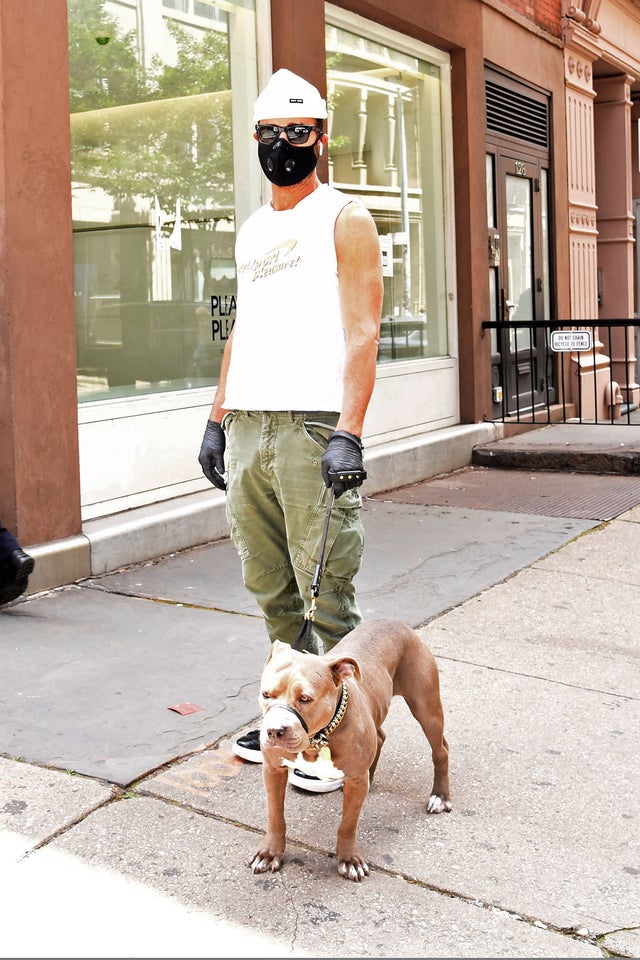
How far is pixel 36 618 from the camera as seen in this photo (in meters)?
5.34

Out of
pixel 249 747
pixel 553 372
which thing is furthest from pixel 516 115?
pixel 249 747

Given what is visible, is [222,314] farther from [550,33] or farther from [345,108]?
[550,33]

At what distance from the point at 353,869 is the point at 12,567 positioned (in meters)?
2.83

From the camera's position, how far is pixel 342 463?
10.3ft

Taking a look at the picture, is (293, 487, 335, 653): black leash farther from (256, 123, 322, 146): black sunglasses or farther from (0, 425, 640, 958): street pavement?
(256, 123, 322, 146): black sunglasses

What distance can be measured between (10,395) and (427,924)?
3.73m

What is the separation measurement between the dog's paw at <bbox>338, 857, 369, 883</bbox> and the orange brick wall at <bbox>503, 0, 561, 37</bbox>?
10.1m

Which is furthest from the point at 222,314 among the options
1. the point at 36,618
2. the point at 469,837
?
the point at 469,837

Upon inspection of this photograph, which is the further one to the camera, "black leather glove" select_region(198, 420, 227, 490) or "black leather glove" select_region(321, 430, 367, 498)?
"black leather glove" select_region(198, 420, 227, 490)

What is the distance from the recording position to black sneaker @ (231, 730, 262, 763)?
12.2ft

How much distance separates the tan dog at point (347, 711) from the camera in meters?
2.72

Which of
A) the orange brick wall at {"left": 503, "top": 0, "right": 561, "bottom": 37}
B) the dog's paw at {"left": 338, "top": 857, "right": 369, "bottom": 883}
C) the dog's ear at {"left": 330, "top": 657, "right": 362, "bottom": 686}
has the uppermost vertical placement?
the orange brick wall at {"left": 503, "top": 0, "right": 561, "bottom": 37}

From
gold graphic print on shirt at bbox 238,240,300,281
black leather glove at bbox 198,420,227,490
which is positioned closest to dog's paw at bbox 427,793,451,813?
black leather glove at bbox 198,420,227,490

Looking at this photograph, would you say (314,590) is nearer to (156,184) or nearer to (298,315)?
(298,315)
